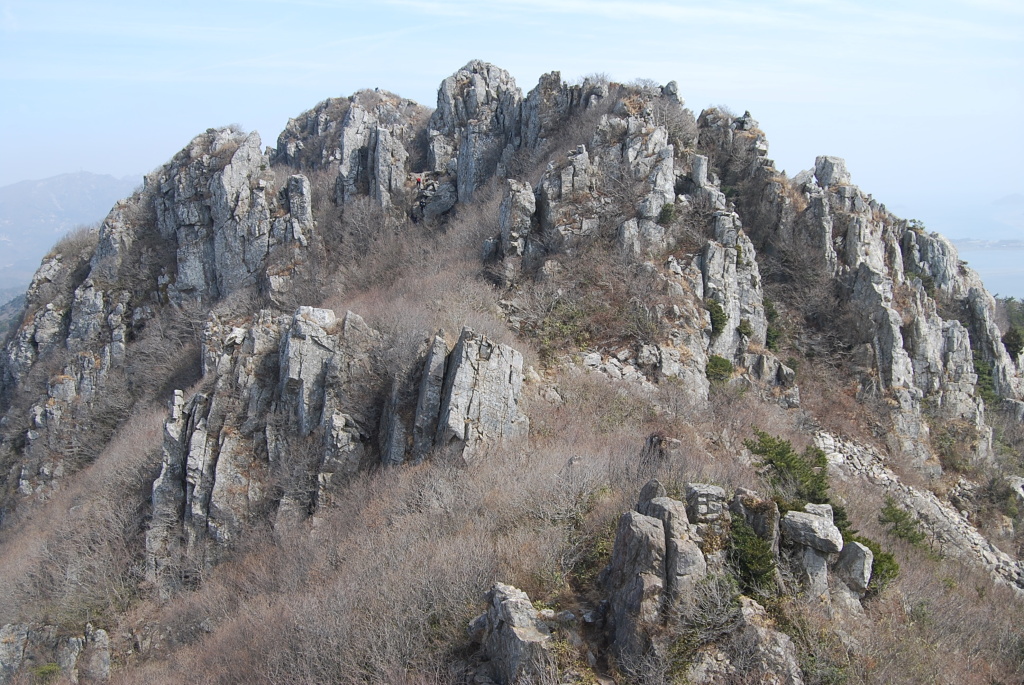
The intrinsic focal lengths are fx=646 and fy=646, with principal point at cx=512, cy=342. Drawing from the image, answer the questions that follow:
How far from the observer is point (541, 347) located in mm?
19891

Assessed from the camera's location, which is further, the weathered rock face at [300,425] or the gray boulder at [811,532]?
the weathered rock face at [300,425]

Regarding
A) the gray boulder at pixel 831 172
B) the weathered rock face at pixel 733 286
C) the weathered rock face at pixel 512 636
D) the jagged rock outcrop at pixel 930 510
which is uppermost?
the gray boulder at pixel 831 172

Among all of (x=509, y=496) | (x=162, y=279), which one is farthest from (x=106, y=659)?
(x=162, y=279)

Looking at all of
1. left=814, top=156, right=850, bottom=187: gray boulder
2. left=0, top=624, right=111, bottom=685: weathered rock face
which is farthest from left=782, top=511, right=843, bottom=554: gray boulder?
left=814, top=156, right=850, bottom=187: gray boulder

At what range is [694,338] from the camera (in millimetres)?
20984

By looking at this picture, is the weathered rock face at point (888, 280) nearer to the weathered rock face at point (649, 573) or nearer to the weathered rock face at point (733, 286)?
the weathered rock face at point (733, 286)

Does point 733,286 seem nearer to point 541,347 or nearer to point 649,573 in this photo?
point 541,347

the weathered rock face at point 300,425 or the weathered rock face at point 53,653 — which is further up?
the weathered rock face at point 300,425

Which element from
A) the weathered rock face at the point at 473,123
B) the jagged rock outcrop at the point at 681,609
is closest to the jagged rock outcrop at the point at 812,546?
the jagged rock outcrop at the point at 681,609

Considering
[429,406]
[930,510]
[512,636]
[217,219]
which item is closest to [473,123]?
[217,219]

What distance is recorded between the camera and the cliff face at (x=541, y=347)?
9.50 metres

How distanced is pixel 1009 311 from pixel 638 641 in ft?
177

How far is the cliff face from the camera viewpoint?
31.2ft

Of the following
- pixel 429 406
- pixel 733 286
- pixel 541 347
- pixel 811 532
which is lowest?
pixel 429 406
